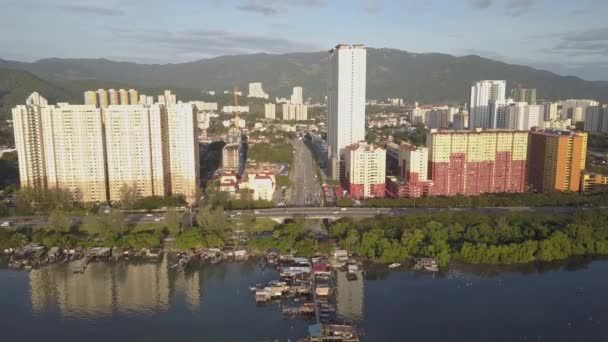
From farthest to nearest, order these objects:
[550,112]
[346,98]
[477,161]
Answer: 1. [550,112]
2. [346,98]
3. [477,161]

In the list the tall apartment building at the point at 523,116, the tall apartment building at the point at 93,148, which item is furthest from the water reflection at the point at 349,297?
the tall apartment building at the point at 523,116

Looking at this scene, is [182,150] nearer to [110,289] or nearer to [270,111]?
[110,289]

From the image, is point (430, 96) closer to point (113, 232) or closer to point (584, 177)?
point (584, 177)

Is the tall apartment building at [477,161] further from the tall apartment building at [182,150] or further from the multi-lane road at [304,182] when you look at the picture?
the tall apartment building at [182,150]

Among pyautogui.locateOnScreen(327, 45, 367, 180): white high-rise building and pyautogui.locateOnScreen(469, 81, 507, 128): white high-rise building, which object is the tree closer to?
pyautogui.locateOnScreen(327, 45, 367, 180): white high-rise building

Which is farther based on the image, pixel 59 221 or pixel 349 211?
pixel 349 211

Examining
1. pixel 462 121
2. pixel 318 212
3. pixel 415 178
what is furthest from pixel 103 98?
pixel 462 121
